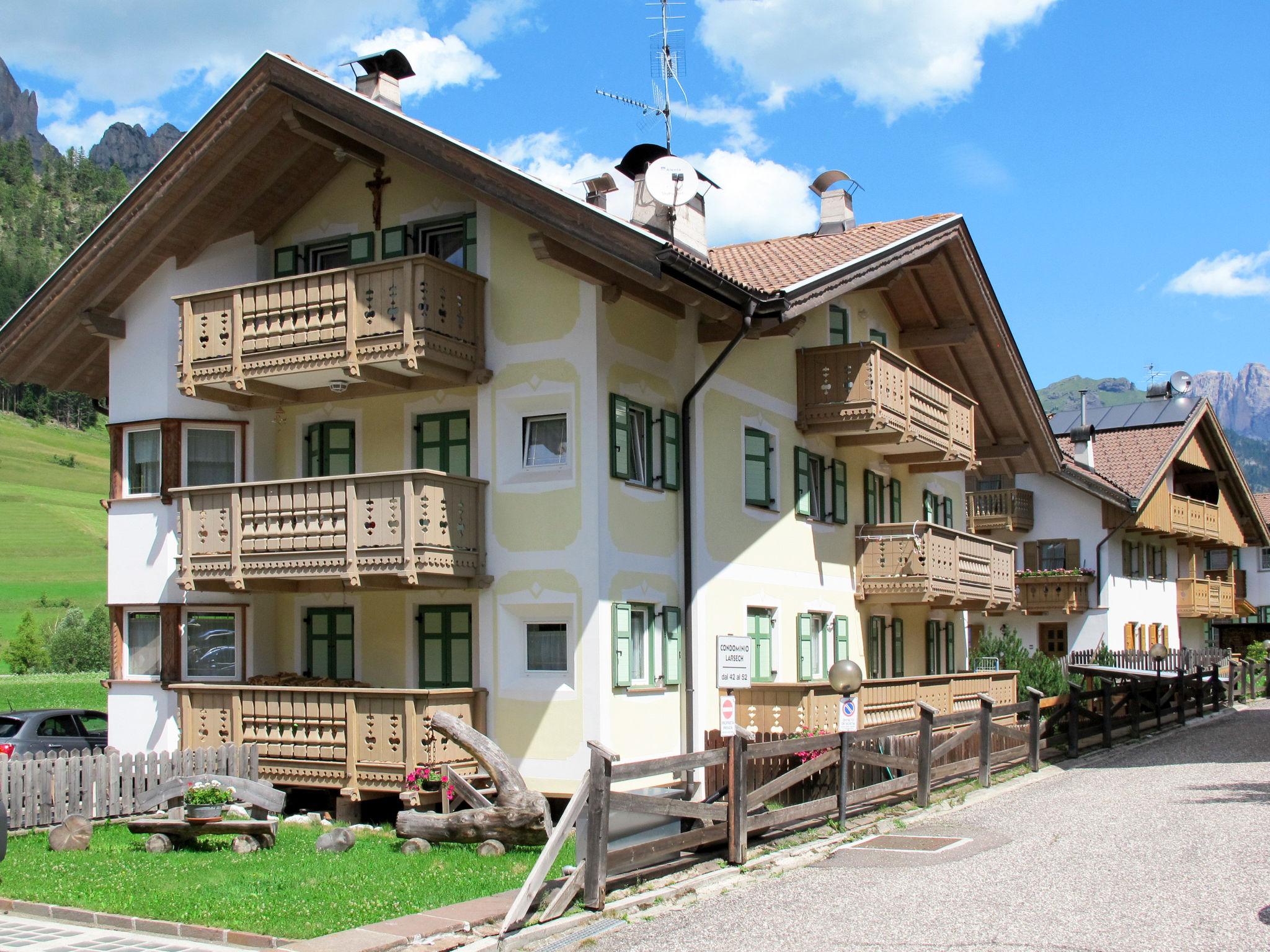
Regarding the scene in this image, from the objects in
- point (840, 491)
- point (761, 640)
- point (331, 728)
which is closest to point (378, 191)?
point (331, 728)

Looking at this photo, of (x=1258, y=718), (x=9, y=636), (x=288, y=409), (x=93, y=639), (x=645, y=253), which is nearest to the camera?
(x=645, y=253)

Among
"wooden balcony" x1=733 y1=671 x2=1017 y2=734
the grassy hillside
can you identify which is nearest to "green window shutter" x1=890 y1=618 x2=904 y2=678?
"wooden balcony" x1=733 y1=671 x2=1017 y2=734

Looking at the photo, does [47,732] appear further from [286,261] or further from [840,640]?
[840,640]

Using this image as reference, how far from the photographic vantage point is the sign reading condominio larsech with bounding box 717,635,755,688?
15.6 metres

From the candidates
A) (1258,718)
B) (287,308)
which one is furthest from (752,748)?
(1258,718)

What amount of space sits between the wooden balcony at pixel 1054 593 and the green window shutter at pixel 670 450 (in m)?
26.9

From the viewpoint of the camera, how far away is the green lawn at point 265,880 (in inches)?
447

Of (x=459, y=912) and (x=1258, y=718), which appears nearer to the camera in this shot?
(x=459, y=912)

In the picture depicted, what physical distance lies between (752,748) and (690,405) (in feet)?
24.0

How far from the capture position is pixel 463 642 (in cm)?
1930

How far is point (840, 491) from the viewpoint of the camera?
82.3ft

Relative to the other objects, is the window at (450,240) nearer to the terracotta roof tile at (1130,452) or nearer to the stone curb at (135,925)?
the stone curb at (135,925)

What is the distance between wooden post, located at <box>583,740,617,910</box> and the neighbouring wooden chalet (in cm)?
620

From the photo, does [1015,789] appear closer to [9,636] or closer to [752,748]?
[752,748]
